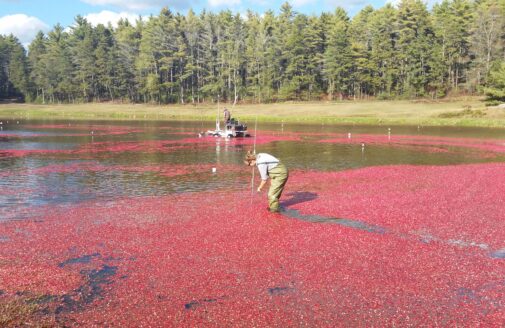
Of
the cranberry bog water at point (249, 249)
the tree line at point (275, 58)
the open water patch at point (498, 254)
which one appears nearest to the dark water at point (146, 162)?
the cranberry bog water at point (249, 249)

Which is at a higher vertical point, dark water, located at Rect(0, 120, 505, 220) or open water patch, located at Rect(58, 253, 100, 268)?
dark water, located at Rect(0, 120, 505, 220)

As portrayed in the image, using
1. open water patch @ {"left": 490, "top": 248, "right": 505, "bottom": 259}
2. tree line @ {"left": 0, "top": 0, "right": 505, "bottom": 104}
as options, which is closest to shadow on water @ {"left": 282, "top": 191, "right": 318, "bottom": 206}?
open water patch @ {"left": 490, "top": 248, "right": 505, "bottom": 259}

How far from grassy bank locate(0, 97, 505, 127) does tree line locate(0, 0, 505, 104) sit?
33.8 feet

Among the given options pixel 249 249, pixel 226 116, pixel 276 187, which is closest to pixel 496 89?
pixel 226 116

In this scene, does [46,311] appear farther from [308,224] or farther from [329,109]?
[329,109]

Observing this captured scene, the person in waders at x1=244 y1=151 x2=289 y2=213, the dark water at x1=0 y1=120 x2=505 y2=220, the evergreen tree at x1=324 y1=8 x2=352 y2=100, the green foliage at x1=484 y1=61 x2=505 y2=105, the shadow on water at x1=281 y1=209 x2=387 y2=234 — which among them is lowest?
the shadow on water at x1=281 y1=209 x2=387 y2=234

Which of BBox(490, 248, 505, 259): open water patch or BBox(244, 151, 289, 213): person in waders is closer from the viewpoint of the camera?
BBox(490, 248, 505, 259): open water patch

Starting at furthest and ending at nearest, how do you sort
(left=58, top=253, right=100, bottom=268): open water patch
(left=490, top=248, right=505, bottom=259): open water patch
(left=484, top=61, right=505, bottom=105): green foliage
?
(left=484, top=61, right=505, bottom=105): green foliage, (left=490, top=248, right=505, bottom=259): open water patch, (left=58, top=253, right=100, bottom=268): open water patch

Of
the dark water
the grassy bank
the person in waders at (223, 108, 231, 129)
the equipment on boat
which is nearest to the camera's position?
the dark water

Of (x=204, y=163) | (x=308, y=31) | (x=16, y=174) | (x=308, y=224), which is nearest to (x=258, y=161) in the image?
(x=308, y=224)

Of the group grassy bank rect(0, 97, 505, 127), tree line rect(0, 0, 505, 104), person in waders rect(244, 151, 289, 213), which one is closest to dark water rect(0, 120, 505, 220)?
person in waders rect(244, 151, 289, 213)

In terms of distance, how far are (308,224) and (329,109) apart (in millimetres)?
79499

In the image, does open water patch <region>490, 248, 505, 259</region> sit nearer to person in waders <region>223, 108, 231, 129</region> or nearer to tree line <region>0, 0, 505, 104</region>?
person in waders <region>223, 108, 231, 129</region>

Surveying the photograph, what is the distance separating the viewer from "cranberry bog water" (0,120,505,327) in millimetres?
9258
